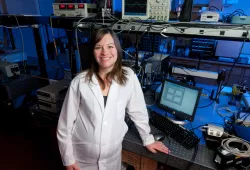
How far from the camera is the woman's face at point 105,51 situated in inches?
42.7

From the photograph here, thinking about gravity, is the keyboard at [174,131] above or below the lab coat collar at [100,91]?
below

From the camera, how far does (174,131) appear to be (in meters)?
1.33

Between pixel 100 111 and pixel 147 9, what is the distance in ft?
2.79

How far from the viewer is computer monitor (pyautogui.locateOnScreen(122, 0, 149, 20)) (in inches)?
54.0

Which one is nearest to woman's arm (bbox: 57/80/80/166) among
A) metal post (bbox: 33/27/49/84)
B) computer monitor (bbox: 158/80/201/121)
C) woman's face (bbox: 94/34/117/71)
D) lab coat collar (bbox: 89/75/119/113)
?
lab coat collar (bbox: 89/75/119/113)

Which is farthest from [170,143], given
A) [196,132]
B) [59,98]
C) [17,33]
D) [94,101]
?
[17,33]

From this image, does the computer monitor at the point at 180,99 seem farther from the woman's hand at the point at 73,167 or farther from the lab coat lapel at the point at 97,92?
the woman's hand at the point at 73,167

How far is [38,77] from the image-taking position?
2.47 m

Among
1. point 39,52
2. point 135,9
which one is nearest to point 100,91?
point 135,9

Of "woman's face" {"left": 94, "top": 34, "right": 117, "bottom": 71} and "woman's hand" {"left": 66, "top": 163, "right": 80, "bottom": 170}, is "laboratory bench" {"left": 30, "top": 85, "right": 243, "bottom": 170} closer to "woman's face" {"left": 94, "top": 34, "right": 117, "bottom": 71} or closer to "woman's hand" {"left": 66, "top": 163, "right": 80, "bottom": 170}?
"woman's hand" {"left": 66, "top": 163, "right": 80, "bottom": 170}

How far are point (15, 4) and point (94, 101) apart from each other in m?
3.38

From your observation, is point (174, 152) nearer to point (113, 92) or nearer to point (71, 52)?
point (113, 92)

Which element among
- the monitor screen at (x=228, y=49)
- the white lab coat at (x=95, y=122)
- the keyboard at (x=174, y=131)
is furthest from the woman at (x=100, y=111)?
the monitor screen at (x=228, y=49)

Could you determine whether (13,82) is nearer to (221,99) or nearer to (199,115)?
(199,115)
